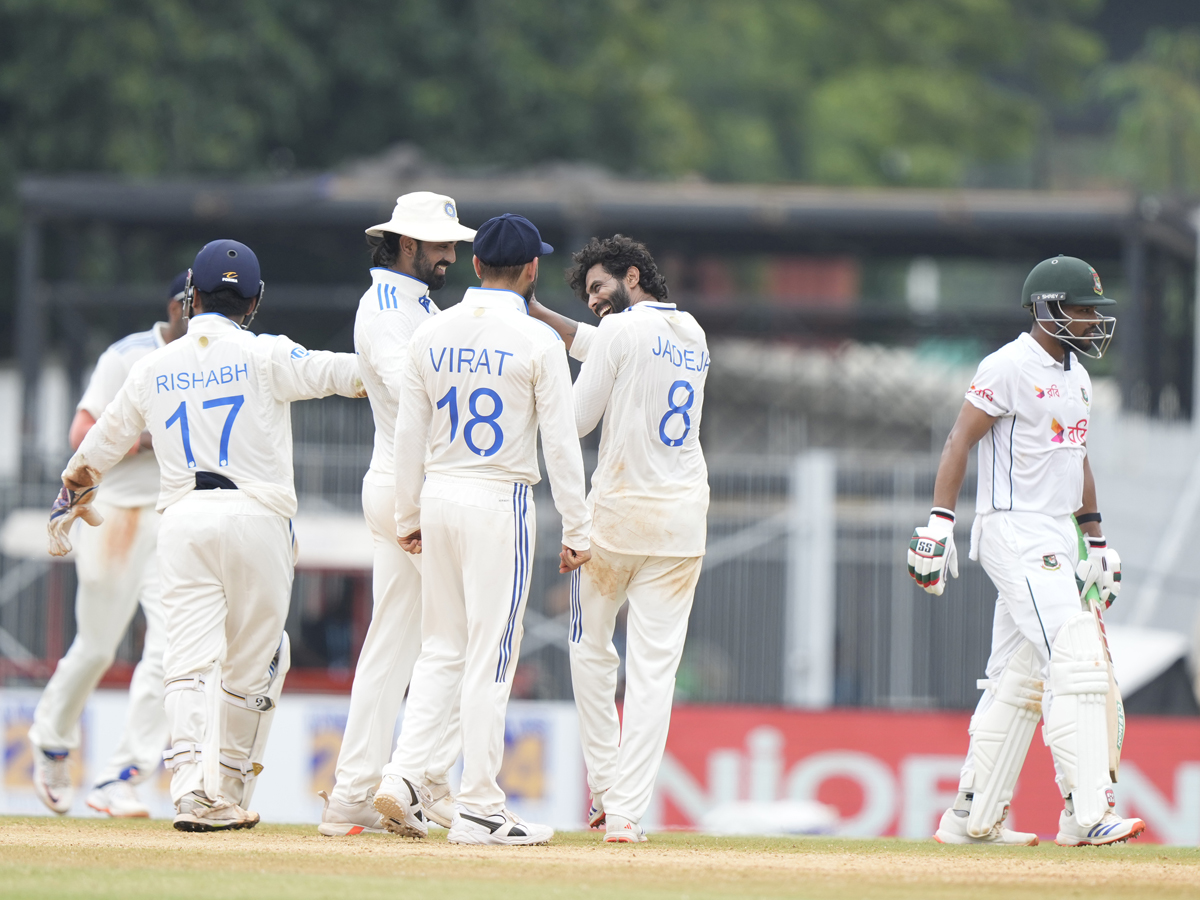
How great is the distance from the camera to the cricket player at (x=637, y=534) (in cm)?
799

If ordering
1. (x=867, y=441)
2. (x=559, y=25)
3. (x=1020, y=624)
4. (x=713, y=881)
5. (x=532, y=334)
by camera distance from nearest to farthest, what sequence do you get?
(x=713, y=881)
(x=532, y=334)
(x=1020, y=624)
(x=867, y=441)
(x=559, y=25)

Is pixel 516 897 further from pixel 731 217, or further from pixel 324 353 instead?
pixel 731 217

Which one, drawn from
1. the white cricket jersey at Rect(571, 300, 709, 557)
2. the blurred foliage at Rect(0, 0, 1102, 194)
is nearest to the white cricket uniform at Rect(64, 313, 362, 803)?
the white cricket jersey at Rect(571, 300, 709, 557)

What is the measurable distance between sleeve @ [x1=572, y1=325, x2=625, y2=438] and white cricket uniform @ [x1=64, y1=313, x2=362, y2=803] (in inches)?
37.6

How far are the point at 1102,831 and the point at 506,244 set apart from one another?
3386 mm

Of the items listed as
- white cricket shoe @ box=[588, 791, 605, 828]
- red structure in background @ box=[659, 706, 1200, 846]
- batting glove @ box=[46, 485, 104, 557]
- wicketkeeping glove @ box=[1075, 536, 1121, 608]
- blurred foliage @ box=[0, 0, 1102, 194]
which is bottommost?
red structure in background @ box=[659, 706, 1200, 846]

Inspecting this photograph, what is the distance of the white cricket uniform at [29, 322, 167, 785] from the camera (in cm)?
978

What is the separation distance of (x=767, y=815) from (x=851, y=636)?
13.7 ft

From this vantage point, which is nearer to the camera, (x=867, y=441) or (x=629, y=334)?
(x=629, y=334)

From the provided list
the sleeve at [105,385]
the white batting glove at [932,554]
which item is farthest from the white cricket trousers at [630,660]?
the sleeve at [105,385]

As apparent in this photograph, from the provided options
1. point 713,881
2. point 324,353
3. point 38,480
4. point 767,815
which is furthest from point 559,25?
point 713,881

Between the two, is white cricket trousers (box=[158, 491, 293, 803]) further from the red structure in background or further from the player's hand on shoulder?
the red structure in background

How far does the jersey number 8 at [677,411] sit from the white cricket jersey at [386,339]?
107 centimetres

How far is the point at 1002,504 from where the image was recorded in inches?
320
